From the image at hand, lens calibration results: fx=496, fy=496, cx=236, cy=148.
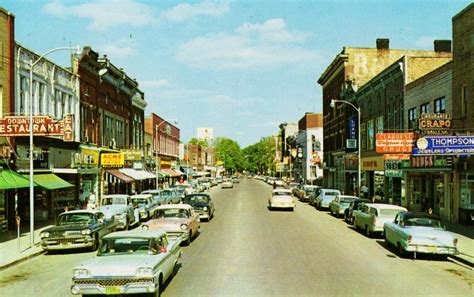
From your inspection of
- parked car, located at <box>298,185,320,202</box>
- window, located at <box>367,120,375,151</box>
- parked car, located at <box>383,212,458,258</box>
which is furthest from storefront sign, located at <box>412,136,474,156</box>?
parked car, located at <box>298,185,320,202</box>

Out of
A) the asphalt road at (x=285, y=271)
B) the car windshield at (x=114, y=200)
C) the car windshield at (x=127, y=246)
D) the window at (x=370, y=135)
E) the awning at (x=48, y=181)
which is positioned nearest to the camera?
the car windshield at (x=127, y=246)

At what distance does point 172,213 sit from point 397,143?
16.8 m

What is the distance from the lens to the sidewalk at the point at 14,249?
16.4 m

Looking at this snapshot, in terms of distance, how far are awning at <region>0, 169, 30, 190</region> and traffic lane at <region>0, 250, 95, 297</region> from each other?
5325mm

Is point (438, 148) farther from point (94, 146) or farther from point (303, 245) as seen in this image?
point (94, 146)

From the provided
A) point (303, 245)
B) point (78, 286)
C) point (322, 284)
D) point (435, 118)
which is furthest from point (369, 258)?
point (435, 118)

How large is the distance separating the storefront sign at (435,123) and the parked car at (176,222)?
551 inches

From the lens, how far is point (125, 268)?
10.2m

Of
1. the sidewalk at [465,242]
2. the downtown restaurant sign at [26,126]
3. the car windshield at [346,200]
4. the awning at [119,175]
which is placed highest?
the downtown restaurant sign at [26,126]

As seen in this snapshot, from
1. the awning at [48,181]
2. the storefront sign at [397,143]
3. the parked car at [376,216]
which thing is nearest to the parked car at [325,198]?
the storefront sign at [397,143]

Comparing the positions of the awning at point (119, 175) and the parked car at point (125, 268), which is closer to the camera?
the parked car at point (125, 268)

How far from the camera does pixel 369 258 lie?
16.4m

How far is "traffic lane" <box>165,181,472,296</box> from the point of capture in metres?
11.7

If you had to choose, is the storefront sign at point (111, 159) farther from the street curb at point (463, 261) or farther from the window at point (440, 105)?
the street curb at point (463, 261)
